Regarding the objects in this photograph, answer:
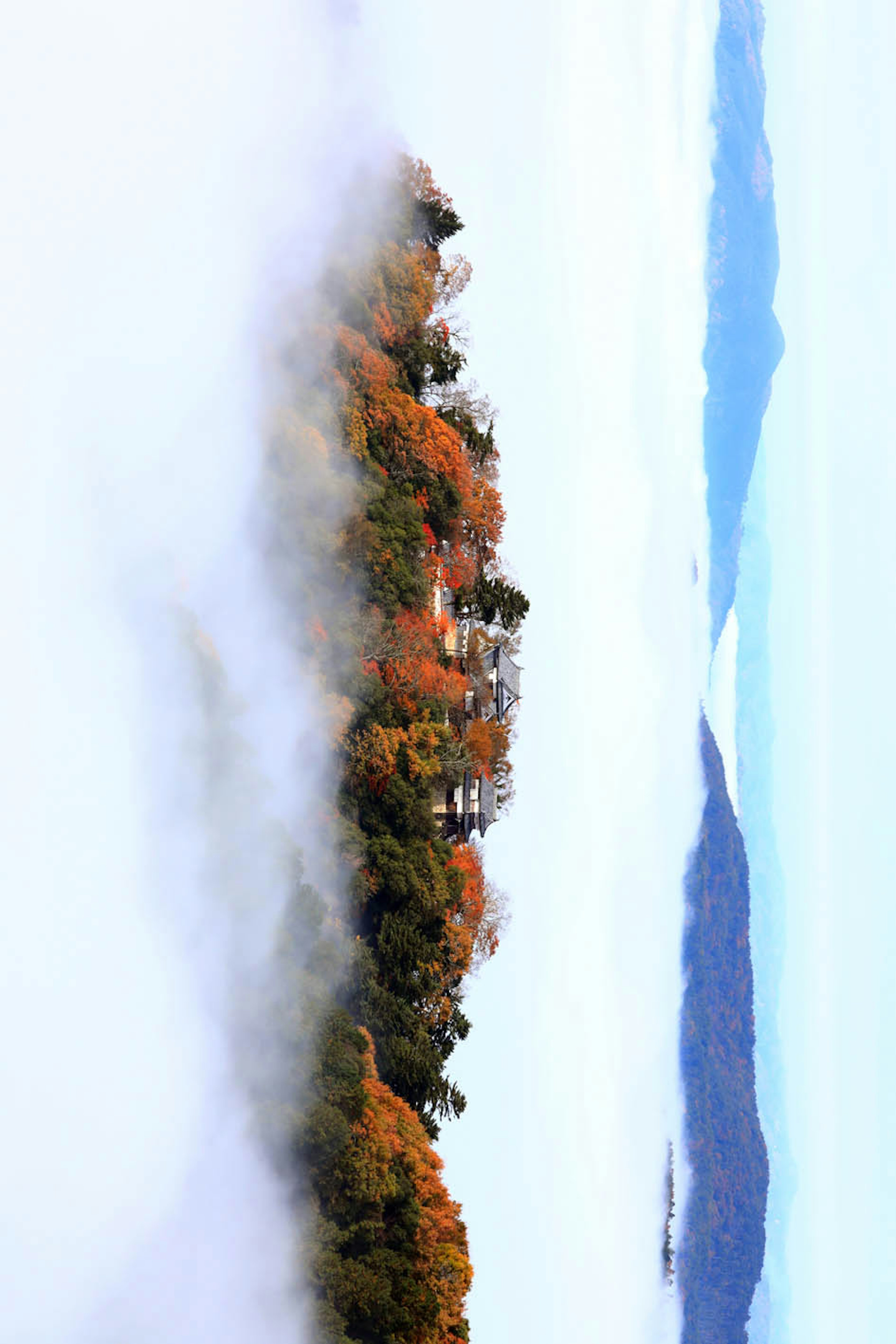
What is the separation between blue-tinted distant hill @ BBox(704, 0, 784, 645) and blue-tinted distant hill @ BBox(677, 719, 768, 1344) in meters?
15.9

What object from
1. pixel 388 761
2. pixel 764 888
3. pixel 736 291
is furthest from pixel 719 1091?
pixel 736 291

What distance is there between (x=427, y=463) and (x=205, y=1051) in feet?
66.7

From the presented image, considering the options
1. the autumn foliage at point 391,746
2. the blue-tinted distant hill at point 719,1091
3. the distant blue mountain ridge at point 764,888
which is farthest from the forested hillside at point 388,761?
the distant blue mountain ridge at point 764,888

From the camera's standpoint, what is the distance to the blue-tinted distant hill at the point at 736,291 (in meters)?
81.4

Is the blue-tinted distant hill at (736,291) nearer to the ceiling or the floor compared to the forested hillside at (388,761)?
nearer to the ceiling

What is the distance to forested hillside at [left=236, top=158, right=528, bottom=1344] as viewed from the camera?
31.6 m

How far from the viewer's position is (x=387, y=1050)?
36344 mm

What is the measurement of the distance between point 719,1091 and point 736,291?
5527cm

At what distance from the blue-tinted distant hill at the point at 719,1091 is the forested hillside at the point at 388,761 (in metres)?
33.7

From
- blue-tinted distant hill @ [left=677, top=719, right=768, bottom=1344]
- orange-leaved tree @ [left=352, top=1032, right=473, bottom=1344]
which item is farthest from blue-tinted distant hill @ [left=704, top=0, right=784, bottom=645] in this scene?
orange-leaved tree @ [left=352, top=1032, right=473, bottom=1344]

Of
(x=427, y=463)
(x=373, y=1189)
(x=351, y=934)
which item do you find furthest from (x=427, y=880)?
(x=427, y=463)

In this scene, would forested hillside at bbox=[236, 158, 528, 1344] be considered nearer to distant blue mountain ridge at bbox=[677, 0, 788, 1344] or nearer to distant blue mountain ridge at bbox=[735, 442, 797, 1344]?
distant blue mountain ridge at bbox=[677, 0, 788, 1344]

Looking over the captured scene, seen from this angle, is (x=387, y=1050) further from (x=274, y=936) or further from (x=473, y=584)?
(x=473, y=584)

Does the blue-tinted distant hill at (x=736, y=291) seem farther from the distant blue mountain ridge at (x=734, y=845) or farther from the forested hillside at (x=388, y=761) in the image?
the forested hillside at (x=388, y=761)
